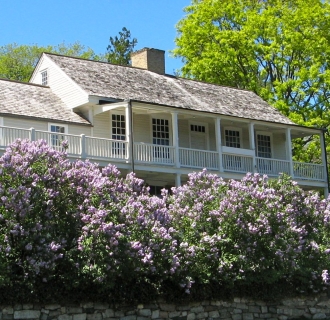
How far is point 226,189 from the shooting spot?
19328 mm

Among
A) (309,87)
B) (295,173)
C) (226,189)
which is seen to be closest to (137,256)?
(226,189)

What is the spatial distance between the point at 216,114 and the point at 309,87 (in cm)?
1077

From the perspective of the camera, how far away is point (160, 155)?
2723 cm

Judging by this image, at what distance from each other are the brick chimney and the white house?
47 mm

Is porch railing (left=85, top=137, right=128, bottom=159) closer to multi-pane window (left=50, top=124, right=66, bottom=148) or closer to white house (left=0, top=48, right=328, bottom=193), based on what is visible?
white house (left=0, top=48, right=328, bottom=193)

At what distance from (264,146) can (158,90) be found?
6601 millimetres

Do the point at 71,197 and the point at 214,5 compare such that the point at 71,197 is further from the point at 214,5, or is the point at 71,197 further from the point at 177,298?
the point at 214,5

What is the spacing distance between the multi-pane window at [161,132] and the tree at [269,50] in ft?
30.3

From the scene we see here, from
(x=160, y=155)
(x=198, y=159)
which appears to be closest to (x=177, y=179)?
(x=160, y=155)

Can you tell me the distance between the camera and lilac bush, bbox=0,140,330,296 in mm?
15289

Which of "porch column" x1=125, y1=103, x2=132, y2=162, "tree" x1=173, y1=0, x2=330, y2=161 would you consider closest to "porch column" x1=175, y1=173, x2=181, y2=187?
"porch column" x1=125, y1=103, x2=132, y2=162

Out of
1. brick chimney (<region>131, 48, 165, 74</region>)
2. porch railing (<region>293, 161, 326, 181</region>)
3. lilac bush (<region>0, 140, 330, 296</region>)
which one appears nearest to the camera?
lilac bush (<region>0, 140, 330, 296</region>)

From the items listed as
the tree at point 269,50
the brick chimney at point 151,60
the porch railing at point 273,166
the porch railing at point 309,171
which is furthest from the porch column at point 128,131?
the tree at point 269,50

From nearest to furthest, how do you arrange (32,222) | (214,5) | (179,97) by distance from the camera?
(32,222), (179,97), (214,5)
